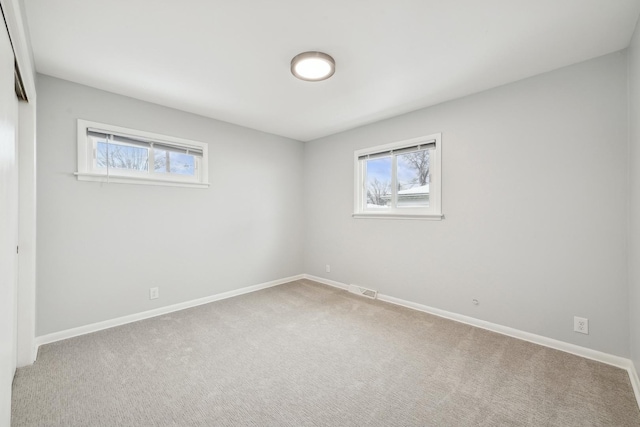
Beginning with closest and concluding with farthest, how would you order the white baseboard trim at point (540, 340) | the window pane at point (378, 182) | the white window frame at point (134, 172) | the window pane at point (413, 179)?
1. the white baseboard trim at point (540, 340)
2. the white window frame at point (134, 172)
3. the window pane at point (413, 179)
4. the window pane at point (378, 182)

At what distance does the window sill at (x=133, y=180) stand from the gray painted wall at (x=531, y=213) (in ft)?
8.38

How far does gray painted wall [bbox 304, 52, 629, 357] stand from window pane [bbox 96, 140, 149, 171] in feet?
9.73

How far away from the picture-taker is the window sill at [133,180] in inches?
104

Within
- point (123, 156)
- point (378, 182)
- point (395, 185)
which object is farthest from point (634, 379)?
point (123, 156)

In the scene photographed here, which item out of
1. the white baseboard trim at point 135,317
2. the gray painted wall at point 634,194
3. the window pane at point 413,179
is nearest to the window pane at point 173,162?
the white baseboard trim at point 135,317

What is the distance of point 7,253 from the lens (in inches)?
47.5

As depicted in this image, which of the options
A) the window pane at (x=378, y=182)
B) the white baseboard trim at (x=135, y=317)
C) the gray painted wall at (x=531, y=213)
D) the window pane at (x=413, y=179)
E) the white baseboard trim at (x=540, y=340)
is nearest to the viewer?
the white baseboard trim at (x=540, y=340)

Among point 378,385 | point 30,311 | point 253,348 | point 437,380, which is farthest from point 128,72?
point 437,380

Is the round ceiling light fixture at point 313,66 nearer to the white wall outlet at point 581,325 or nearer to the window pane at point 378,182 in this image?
the window pane at point 378,182

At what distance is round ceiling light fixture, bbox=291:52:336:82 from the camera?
6.93 feet

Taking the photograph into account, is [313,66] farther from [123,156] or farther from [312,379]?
[312,379]

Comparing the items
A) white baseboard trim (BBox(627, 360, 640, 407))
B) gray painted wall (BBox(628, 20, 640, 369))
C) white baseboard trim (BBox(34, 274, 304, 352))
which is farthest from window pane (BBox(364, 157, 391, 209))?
white baseboard trim (BBox(627, 360, 640, 407))

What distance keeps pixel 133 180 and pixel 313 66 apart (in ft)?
7.33

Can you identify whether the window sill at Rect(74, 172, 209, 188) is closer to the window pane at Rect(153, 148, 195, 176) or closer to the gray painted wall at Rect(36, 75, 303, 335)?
the gray painted wall at Rect(36, 75, 303, 335)
